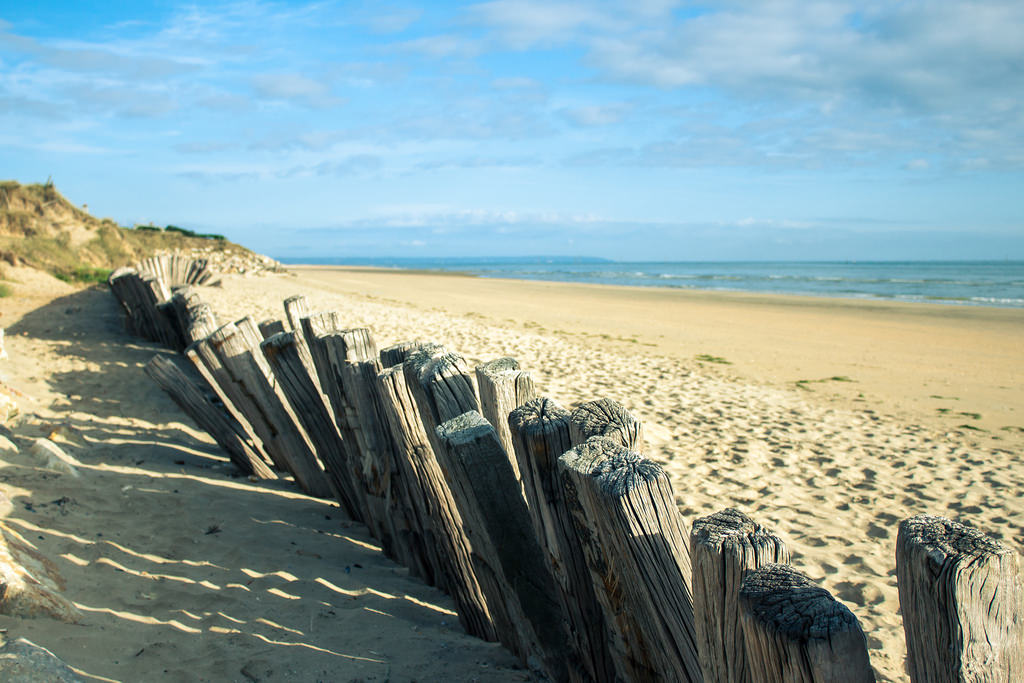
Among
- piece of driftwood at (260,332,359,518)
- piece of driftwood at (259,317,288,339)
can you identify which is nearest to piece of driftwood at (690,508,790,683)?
piece of driftwood at (260,332,359,518)

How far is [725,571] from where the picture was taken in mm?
1147

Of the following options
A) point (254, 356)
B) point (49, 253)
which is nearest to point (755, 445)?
point (254, 356)

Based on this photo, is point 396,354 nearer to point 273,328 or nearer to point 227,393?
point 227,393

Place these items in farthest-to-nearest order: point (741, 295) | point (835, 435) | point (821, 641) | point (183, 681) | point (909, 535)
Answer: point (741, 295) < point (835, 435) < point (183, 681) < point (909, 535) < point (821, 641)

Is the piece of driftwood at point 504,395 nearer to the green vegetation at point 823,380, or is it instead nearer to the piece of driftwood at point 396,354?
the piece of driftwood at point 396,354

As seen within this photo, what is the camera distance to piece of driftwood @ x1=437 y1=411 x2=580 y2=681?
191cm

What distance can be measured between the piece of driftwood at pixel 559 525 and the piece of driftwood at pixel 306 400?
181 cm

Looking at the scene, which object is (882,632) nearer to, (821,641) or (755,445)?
(821,641)

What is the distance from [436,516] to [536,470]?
91 cm

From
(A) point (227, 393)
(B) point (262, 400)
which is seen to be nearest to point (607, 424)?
(B) point (262, 400)

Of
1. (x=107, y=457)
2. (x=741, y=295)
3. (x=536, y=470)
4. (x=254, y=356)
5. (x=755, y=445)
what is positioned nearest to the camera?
(x=536, y=470)

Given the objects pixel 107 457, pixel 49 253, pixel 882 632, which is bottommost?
pixel 882 632

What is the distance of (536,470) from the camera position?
69.4 inches

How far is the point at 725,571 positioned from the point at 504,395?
3.55 ft
